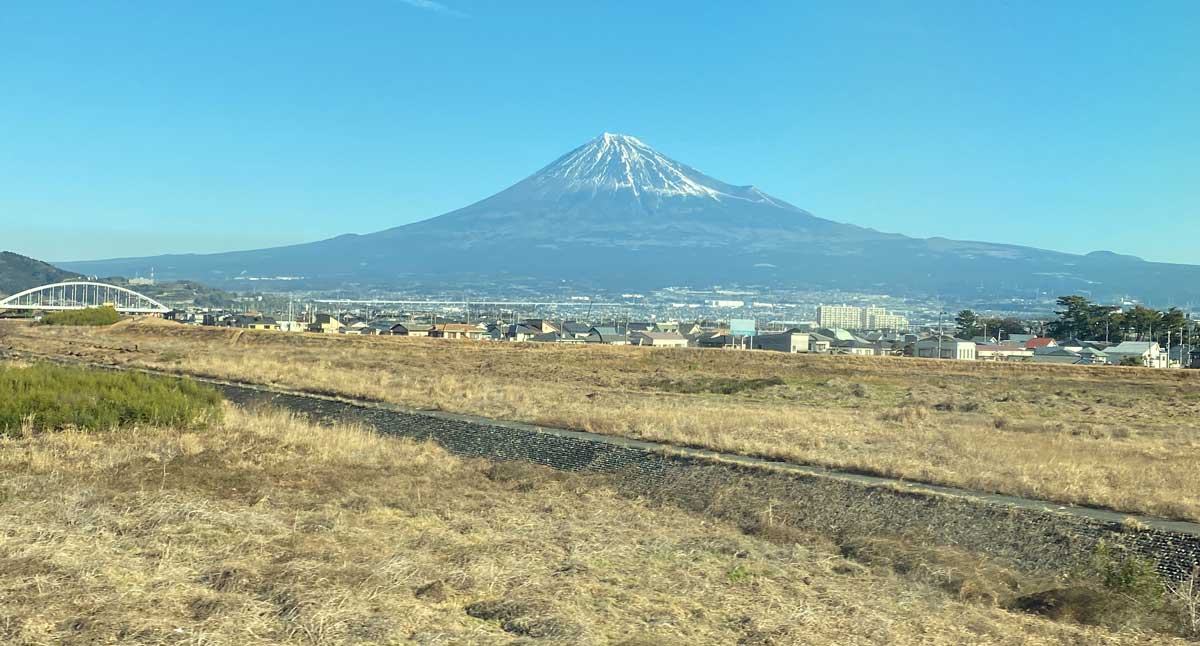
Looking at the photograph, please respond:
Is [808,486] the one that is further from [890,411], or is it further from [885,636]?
[890,411]

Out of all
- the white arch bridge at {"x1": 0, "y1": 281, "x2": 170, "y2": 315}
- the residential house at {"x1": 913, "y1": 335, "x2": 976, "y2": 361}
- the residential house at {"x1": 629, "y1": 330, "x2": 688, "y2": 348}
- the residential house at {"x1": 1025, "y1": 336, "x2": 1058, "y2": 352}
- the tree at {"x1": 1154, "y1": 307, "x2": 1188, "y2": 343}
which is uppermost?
the tree at {"x1": 1154, "y1": 307, "x2": 1188, "y2": 343}

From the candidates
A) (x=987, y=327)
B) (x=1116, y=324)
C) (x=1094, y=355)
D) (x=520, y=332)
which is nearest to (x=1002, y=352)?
(x=1094, y=355)

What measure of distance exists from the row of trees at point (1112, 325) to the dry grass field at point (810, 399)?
123 ft

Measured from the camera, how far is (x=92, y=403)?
18.0 m

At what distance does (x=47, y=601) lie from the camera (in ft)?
23.2

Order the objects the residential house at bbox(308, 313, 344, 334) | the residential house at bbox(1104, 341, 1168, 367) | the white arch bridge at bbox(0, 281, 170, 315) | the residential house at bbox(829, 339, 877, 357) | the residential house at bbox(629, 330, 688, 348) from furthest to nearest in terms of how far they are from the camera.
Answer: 1. the white arch bridge at bbox(0, 281, 170, 315)
2. the residential house at bbox(308, 313, 344, 334)
3. the residential house at bbox(629, 330, 688, 348)
4. the residential house at bbox(829, 339, 877, 357)
5. the residential house at bbox(1104, 341, 1168, 367)

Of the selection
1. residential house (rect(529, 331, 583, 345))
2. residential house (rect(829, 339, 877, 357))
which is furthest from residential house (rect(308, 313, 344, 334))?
residential house (rect(829, 339, 877, 357))

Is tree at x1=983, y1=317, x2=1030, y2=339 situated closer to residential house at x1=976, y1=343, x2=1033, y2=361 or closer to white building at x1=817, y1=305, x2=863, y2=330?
residential house at x1=976, y1=343, x2=1033, y2=361

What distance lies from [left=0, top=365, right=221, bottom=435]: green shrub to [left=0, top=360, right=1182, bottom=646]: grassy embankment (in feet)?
10.7

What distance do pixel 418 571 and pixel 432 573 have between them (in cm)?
11

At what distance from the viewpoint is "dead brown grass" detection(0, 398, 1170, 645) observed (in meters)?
7.15

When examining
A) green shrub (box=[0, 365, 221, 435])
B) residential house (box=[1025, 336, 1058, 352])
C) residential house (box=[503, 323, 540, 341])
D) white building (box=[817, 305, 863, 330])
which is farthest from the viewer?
white building (box=[817, 305, 863, 330])

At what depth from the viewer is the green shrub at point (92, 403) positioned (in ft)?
55.8

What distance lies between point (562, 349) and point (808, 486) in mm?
37866
